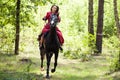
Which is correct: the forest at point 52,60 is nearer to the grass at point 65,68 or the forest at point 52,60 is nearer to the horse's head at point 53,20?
the grass at point 65,68

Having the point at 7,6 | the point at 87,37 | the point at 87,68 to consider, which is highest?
the point at 7,6

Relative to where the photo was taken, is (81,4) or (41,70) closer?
(41,70)

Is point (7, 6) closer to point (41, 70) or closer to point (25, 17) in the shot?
point (25, 17)

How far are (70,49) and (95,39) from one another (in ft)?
5.78

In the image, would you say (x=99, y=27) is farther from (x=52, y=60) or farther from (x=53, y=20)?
(x=53, y=20)

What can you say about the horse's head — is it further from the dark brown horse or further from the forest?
the forest

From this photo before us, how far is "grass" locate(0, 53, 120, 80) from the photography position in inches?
562

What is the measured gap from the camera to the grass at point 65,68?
14.3 meters

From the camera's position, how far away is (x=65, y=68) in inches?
680

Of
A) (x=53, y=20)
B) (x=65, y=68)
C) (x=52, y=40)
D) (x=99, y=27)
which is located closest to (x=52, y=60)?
(x=65, y=68)

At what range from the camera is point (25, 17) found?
61.4ft

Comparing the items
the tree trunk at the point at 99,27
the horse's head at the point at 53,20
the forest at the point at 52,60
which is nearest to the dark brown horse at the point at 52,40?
the horse's head at the point at 53,20

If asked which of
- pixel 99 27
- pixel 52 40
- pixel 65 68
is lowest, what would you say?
pixel 65 68

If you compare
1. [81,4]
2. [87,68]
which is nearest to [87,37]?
[87,68]
